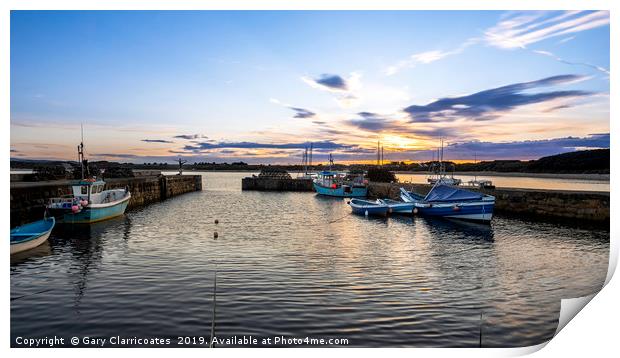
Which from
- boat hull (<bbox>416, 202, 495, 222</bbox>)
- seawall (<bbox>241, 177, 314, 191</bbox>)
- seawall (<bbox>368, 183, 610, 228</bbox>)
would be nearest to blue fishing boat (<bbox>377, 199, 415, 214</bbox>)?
boat hull (<bbox>416, 202, 495, 222</bbox>)

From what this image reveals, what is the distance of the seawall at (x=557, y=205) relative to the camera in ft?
84.3

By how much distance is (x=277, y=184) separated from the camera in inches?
2837

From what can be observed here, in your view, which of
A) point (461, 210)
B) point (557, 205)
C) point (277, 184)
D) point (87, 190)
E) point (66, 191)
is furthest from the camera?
point (277, 184)

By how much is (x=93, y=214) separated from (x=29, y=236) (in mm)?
8886

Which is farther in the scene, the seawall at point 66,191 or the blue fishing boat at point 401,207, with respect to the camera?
the blue fishing boat at point 401,207

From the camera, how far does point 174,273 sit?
12.7 m

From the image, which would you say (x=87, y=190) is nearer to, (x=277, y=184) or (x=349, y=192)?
(x=349, y=192)

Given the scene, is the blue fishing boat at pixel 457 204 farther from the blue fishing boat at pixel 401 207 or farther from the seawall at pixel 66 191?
the seawall at pixel 66 191

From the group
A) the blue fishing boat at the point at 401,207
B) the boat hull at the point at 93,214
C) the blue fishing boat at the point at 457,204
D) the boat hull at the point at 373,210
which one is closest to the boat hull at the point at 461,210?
the blue fishing boat at the point at 457,204

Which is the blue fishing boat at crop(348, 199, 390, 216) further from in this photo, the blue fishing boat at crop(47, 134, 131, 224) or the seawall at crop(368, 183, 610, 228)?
the blue fishing boat at crop(47, 134, 131, 224)

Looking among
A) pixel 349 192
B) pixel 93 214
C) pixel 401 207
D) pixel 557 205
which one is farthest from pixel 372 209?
pixel 349 192

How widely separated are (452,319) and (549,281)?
18.7 feet

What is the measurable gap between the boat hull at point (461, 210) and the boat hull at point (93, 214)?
21.7 metres
